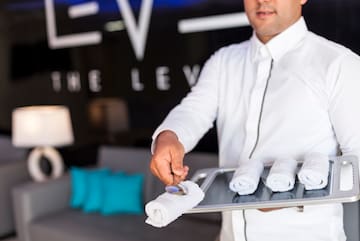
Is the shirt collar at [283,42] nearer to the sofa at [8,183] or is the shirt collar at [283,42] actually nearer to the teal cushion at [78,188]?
the teal cushion at [78,188]

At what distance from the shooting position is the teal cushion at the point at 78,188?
3.27 meters

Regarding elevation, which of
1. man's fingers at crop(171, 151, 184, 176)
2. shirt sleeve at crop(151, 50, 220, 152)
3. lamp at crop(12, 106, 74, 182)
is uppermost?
shirt sleeve at crop(151, 50, 220, 152)

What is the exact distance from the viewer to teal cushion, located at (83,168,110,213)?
316cm

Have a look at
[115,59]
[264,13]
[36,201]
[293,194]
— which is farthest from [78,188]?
[293,194]

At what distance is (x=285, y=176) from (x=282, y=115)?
0.23 m

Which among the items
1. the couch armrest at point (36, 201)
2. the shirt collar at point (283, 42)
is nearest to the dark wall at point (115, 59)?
the couch armrest at point (36, 201)

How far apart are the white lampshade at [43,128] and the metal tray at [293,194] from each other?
8.95 feet

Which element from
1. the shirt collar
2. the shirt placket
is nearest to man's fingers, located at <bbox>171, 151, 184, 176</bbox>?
the shirt placket

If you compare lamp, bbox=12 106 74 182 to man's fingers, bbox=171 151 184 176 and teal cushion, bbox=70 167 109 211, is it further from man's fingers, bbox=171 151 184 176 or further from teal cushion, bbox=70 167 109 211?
man's fingers, bbox=171 151 184 176

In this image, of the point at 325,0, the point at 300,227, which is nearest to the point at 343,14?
the point at 325,0

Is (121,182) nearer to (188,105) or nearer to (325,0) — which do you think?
(325,0)

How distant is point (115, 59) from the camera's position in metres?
3.76

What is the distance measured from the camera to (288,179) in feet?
3.26

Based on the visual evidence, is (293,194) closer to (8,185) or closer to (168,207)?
(168,207)
